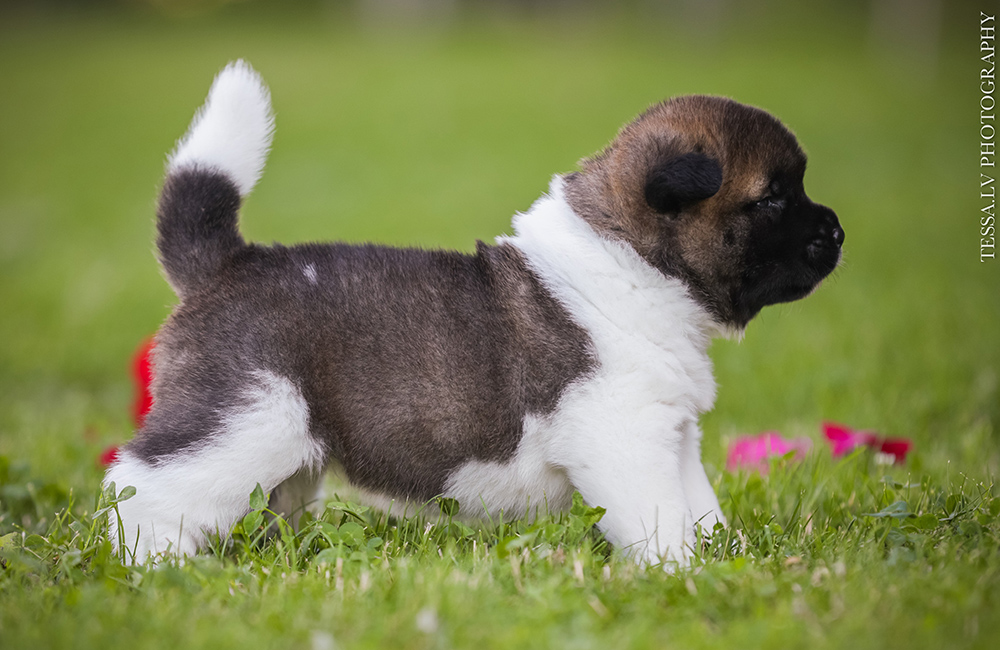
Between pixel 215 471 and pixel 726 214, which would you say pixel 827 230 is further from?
pixel 215 471

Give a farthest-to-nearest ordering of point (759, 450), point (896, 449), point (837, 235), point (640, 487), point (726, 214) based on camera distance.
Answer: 1. point (759, 450)
2. point (896, 449)
3. point (837, 235)
4. point (726, 214)
5. point (640, 487)

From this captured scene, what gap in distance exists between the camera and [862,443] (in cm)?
351

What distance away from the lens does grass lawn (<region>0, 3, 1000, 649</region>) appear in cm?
211

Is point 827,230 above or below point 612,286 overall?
above

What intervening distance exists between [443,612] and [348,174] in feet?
31.0

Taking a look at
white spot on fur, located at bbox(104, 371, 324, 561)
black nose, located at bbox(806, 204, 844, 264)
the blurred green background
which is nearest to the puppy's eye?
black nose, located at bbox(806, 204, 844, 264)

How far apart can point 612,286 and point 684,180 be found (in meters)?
0.38

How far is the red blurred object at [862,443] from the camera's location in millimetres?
3475

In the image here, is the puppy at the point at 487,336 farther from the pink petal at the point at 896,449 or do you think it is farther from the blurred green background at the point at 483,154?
the pink petal at the point at 896,449

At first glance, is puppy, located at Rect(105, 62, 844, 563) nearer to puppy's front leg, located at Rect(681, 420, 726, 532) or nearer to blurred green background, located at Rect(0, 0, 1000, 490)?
puppy's front leg, located at Rect(681, 420, 726, 532)

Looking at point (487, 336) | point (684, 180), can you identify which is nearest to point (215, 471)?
point (487, 336)

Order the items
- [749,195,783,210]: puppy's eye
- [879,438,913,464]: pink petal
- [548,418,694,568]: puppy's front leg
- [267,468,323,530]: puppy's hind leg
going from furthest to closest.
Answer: [879,438,913,464]: pink petal
[267,468,323,530]: puppy's hind leg
[749,195,783,210]: puppy's eye
[548,418,694,568]: puppy's front leg

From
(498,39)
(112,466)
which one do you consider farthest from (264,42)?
(112,466)

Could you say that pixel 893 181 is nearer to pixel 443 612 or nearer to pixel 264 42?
pixel 443 612
